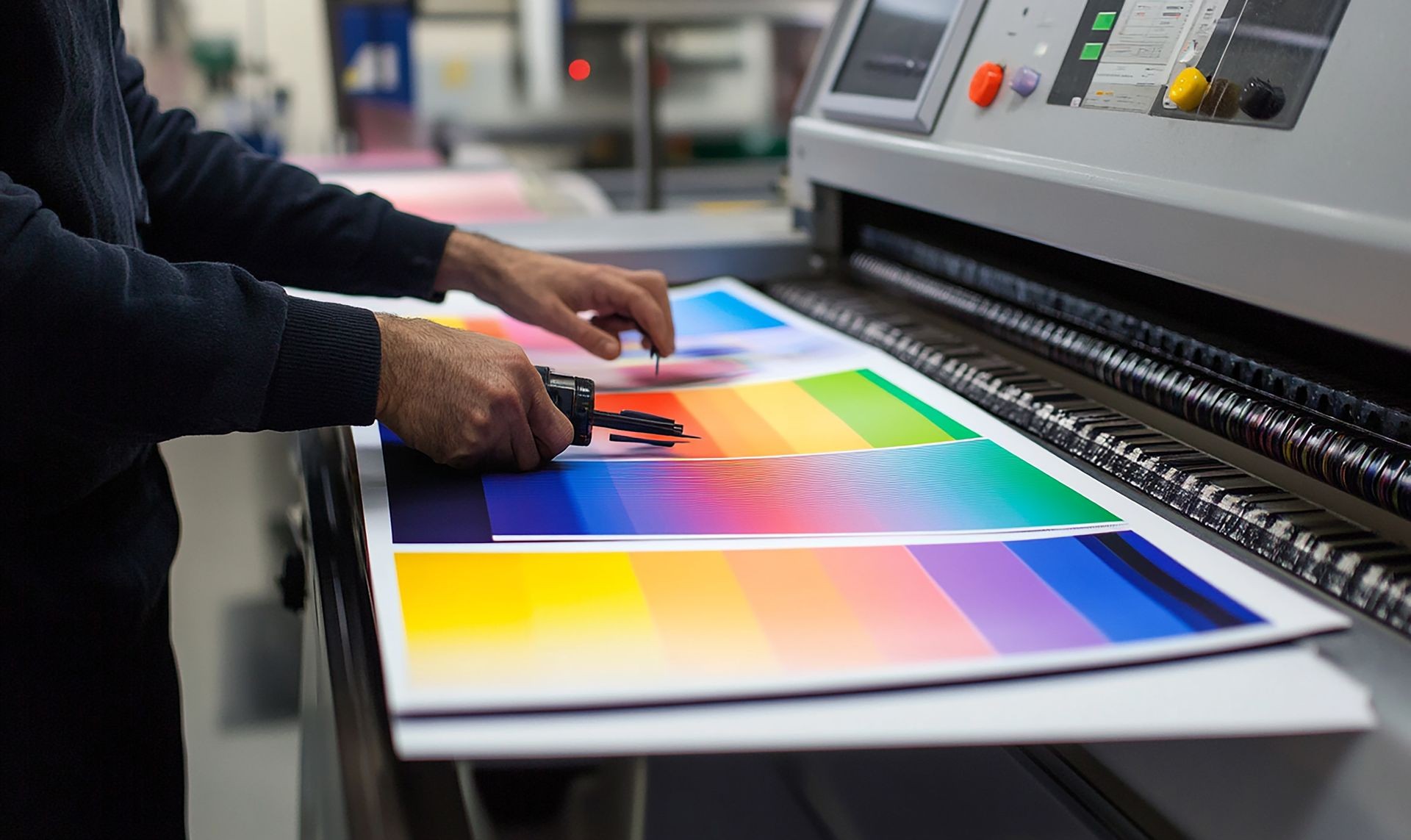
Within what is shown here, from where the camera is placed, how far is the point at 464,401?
25.0 inches

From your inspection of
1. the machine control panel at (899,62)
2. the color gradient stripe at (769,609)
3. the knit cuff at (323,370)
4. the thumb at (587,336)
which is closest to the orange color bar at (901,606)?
the color gradient stripe at (769,609)

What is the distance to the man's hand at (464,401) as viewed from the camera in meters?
0.63

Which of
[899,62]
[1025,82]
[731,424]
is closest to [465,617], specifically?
[731,424]

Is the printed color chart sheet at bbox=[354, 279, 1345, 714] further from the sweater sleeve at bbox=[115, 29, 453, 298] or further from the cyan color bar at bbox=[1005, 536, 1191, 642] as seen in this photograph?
the sweater sleeve at bbox=[115, 29, 453, 298]

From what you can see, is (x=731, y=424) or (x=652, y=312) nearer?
(x=731, y=424)

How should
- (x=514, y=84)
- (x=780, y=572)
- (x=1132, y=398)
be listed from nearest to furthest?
(x=780, y=572), (x=1132, y=398), (x=514, y=84)

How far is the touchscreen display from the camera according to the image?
0.94 m

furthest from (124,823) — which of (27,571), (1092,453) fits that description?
(1092,453)

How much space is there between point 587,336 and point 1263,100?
0.49 m

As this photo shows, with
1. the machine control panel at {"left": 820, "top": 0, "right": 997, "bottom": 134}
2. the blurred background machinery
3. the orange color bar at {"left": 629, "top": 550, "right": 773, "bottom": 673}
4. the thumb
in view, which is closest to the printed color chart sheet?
the orange color bar at {"left": 629, "top": 550, "right": 773, "bottom": 673}

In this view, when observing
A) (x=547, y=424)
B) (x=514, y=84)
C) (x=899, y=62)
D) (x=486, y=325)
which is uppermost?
(x=899, y=62)

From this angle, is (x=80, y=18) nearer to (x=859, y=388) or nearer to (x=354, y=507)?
(x=354, y=507)

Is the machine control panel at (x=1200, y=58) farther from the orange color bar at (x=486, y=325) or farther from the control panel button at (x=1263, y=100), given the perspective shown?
the orange color bar at (x=486, y=325)

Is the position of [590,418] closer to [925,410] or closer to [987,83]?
[925,410]
